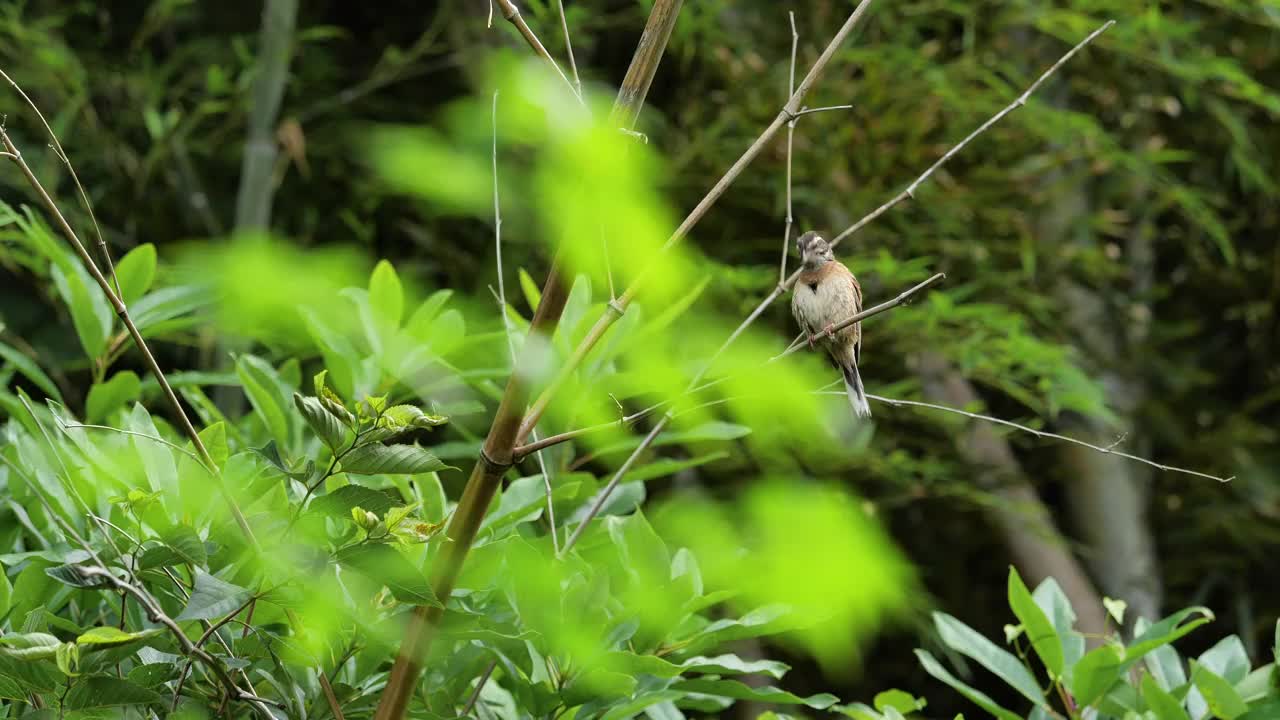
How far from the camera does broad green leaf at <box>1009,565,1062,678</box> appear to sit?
3.30 feet

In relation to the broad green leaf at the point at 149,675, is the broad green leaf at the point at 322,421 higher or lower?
higher

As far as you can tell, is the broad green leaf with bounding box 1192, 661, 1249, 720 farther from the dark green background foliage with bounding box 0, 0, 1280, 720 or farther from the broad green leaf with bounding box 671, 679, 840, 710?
the broad green leaf with bounding box 671, 679, 840, 710

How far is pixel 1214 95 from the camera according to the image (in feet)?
9.11

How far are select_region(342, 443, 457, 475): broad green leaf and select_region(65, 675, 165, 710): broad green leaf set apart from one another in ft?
0.57

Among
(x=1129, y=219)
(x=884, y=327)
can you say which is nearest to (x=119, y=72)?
(x=884, y=327)

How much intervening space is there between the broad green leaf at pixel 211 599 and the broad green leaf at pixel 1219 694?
2.34 ft

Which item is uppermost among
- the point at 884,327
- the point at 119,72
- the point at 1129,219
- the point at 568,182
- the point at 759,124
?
the point at 568,182

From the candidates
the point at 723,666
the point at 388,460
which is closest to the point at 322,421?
the point at 388,460

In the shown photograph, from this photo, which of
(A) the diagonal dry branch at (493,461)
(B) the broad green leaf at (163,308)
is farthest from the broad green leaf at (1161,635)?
(B) the broad green leaf at (163,308)

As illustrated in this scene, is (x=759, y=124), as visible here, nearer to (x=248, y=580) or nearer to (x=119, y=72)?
(x=119, y=72)

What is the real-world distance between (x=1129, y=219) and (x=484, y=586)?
2.53 meters

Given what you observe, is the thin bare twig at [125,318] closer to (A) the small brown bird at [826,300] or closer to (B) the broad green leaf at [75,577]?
(B) the broad green leaf at [75,577]

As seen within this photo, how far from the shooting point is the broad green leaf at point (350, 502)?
68 centimetres

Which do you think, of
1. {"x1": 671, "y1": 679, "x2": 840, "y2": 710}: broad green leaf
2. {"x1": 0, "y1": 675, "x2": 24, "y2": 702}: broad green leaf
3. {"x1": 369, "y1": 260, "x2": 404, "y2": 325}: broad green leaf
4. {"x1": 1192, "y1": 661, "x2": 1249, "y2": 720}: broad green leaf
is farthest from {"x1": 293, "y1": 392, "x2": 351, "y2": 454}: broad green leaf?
{"x1": 1192, "y1": 661, "x2": 1249, "y2": 720}: broad green leaf
